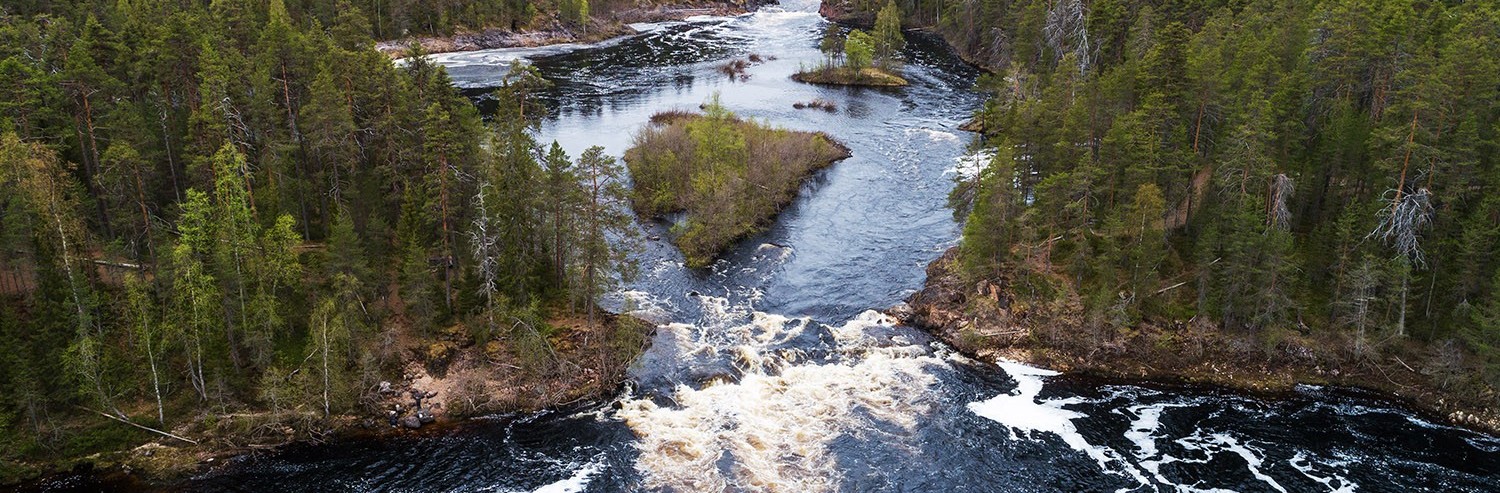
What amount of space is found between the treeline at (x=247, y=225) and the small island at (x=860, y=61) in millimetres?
69021

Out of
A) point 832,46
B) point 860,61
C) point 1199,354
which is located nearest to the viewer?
point 1199,354

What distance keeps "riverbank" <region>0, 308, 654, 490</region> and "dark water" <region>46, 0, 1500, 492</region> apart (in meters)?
1.10

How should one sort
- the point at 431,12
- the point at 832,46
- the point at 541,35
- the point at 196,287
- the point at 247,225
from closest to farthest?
the point at 196,287 → the point at 247,225 → the point at 832,46 → the point at 431,12 → the point at 541,35

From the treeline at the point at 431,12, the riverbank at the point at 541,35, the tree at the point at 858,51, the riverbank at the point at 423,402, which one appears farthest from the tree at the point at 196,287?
the riverbank at the point at 541,35

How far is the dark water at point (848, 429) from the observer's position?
42750 millimetres

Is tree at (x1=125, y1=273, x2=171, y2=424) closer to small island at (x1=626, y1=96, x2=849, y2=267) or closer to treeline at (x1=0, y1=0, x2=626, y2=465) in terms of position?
treeline at (x1=0, y1=0, x2=626, y2=465)

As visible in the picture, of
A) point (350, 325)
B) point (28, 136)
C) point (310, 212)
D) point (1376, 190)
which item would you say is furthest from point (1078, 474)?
point (28, 136)

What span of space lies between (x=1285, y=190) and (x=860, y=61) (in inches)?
2984

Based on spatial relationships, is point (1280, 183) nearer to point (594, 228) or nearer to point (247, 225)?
point (594, 228)

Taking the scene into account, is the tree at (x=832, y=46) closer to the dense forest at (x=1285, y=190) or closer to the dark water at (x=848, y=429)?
the dense forest at (x=1285, y=190)

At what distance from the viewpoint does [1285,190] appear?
50.8m

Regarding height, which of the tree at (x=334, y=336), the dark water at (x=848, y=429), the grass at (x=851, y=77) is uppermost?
the grass at (x=851, y=77)

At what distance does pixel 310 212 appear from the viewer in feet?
188

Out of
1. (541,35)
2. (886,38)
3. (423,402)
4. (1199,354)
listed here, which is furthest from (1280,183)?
(541,35)
